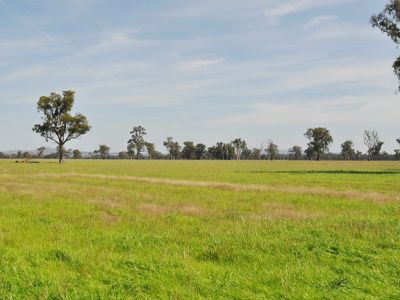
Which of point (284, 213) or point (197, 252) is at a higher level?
point (284, 213)

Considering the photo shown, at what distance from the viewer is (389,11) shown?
48625 mm

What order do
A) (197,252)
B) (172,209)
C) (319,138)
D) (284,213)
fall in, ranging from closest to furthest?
1. (197,252)
2. (284,213)
3. (172,209)
4. (319,138)

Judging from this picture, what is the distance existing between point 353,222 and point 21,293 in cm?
1132

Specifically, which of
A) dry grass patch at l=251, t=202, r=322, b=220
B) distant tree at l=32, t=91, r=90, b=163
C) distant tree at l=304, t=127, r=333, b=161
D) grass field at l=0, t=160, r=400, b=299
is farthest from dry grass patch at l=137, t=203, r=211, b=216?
distant tree at l=304, t=127, r=333, b=161

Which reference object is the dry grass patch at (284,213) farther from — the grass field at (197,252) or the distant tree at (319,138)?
the distant tree at (319,138)

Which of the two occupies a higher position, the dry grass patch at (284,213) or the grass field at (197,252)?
the dry grass patch at (284,213)

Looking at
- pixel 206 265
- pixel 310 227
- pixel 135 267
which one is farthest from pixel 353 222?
pixel 135 267

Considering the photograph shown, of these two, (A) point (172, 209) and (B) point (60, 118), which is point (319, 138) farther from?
(A) point (172, 209)

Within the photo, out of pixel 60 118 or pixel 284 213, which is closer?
pixel 284 213

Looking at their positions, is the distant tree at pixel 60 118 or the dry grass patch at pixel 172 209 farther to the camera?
the distant tree at pixel 60 118

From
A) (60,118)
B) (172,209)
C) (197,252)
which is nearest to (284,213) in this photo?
(172,209)

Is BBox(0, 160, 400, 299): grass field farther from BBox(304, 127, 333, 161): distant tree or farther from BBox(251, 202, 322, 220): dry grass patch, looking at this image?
BBox(304, 127, 333, 161): distant tree

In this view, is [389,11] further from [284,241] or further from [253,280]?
[253,280]

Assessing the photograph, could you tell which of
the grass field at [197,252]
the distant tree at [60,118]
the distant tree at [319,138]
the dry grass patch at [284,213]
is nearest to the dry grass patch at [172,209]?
the grass field at [197,252]
